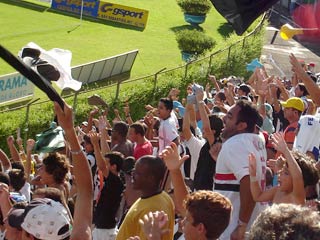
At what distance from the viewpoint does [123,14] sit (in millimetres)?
34531

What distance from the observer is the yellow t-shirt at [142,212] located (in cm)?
538

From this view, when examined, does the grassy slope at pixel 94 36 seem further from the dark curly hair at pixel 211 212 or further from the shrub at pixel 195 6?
the dark curly hair at pixel 211 212

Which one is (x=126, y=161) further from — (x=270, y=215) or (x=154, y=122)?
(x=270, y=215)

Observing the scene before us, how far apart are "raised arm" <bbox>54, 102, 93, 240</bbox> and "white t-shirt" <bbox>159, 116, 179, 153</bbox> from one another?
5094 millimetres

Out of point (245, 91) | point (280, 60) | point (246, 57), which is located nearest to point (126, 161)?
point (245, 91)

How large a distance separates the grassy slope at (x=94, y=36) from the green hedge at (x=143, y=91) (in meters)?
4.25

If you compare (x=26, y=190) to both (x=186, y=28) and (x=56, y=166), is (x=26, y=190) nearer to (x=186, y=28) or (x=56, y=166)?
(x=56, y=166)

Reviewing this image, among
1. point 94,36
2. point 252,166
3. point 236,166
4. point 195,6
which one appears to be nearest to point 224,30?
point 195,6

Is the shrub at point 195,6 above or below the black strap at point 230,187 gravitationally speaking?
below

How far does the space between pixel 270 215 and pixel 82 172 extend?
1.86 m

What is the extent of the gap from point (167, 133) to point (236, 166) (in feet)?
12.7

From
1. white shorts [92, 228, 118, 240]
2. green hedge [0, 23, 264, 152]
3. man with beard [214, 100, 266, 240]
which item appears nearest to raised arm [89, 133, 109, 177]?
white shorts [92, 228, 118, 240]

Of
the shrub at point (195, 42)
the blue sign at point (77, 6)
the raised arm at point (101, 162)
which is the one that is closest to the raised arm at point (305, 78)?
the raised arm at point (101, 162)

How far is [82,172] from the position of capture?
458 centimetres
